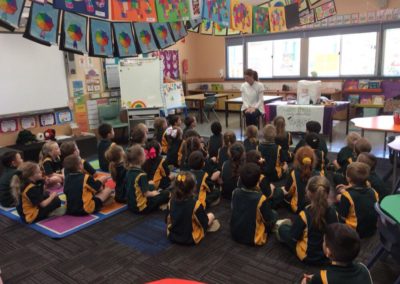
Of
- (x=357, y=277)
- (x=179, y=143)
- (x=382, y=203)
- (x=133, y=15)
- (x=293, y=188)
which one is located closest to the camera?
(x=357, y=277)

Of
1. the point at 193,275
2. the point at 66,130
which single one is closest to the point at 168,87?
the point at 66,130

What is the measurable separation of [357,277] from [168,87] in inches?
228

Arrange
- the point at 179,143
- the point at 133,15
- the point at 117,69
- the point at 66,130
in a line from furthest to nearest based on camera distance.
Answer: the point at 117,69
the point at 66,130
the point at 179,143
the point at 133,15

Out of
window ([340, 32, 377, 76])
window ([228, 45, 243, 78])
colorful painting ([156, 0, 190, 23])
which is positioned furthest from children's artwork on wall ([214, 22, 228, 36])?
window ([228, 45, 243, 78])

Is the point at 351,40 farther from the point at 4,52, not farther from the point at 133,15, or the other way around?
the point at 4,52

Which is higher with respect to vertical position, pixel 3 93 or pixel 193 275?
pixel 3 93

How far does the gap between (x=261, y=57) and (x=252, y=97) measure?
4103 millimetres

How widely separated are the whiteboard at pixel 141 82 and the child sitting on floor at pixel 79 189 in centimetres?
345

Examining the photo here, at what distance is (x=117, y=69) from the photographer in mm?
6766

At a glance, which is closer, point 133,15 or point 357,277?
point 357,277

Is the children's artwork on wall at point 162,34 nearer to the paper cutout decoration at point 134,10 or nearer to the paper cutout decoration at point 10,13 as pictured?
the paper cutout decoration at point 134,10

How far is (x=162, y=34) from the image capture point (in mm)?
4195

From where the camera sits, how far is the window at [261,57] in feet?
30.1

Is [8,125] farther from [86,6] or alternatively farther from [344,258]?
[344,258]
